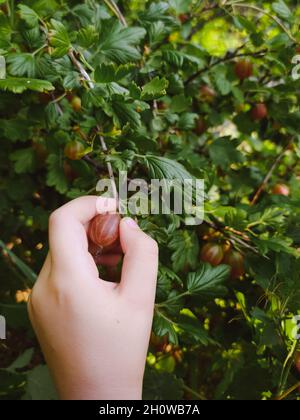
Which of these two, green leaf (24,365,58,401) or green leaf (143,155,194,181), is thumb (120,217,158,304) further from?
green leaf (24,365,58,401)

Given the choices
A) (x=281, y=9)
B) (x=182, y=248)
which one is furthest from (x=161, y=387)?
(x=281, y=9)

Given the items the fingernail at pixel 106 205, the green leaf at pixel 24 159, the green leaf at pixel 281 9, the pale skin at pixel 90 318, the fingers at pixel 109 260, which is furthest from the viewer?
the green leaf at pixel 24 159

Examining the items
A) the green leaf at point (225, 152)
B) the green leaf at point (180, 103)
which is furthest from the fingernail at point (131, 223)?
the green leaf at point (225, 152)

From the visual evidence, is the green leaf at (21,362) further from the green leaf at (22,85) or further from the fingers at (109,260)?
the green leaf at (22,85)

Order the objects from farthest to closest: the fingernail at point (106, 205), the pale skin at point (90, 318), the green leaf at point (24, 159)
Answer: the green leaf at point (24, 159), the fingernail at point (106, 205), the pale skin at point (90, 318)

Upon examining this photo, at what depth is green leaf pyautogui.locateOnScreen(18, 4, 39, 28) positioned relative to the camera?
751 millimetres

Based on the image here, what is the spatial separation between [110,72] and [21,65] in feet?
0.64

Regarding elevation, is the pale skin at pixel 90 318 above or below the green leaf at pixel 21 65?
below

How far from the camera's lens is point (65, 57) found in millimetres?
794

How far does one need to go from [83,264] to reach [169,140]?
1.56 ft

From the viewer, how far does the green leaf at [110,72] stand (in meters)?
0.70

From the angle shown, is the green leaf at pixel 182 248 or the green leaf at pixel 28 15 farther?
the green leaf at pixel 182 248

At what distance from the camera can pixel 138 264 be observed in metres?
0.66
